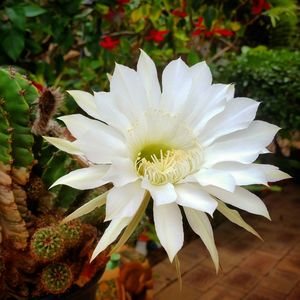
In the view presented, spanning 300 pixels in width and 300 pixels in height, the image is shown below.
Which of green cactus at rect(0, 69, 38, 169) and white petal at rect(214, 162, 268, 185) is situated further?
green cactus at rect(0, 69, 38, 169)

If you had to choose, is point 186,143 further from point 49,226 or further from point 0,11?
point 0,11

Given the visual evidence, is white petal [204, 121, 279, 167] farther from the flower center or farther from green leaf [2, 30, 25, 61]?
green leaf [2, 30, 25, 61]

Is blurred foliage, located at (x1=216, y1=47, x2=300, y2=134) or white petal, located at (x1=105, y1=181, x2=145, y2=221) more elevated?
white petal, located at (x1=105, y1=181, x2=145, y2=221)

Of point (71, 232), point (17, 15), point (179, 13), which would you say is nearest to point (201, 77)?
point (71, 232)

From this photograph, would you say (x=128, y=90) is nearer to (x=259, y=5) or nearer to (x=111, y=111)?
(x=111, y=111)

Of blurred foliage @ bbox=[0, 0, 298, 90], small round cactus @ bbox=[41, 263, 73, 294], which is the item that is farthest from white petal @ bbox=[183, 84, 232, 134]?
blurred foliage @ bbox=[0, 0, 298, 90]

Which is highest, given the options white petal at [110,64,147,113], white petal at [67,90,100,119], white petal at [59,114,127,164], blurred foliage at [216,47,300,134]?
white petal at [110,64,147,113]

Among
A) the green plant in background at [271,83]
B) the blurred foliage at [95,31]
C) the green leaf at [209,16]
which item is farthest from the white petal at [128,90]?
the green plant in background at [271,83]
